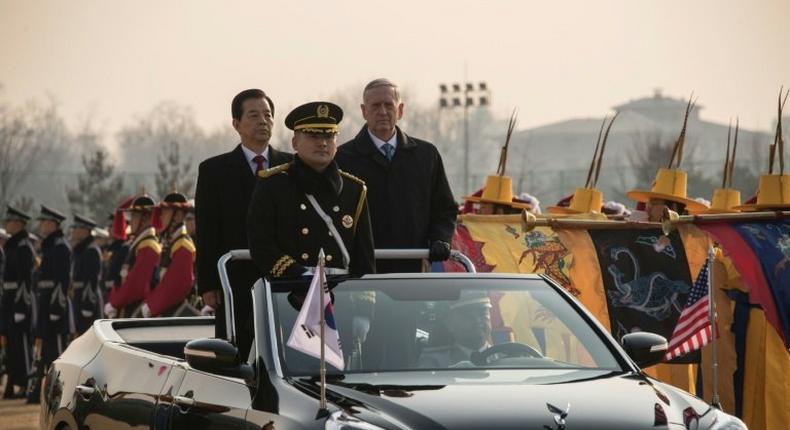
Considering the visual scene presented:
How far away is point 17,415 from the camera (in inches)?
739

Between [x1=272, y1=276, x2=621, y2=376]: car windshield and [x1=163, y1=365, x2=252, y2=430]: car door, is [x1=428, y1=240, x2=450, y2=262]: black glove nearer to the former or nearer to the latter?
[x1=272, y1=276, x2=621, y2=376]: car windshield

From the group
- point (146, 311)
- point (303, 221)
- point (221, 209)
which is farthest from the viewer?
point (146, 311)

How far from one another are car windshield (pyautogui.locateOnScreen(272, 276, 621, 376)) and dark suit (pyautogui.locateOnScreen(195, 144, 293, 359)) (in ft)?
6.76

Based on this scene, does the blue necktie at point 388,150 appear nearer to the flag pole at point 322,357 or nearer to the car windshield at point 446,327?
the car windshield at point 446,327

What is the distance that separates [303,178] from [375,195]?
1707 millimetres

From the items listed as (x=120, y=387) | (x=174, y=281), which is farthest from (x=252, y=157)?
(x=174, y=281)

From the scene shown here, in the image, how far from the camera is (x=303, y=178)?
9266 mm

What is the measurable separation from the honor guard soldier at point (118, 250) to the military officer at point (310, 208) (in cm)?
1203

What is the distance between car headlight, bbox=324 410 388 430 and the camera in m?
6.73

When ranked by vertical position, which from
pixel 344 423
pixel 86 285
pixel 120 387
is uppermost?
pixel 344 423

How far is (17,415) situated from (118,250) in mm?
3896

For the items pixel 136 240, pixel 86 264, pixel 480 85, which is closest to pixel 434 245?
pixel 136 240

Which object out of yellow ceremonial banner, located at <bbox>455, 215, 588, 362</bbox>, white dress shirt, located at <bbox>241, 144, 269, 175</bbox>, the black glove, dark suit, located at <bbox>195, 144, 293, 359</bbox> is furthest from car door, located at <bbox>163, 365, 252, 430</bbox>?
yellow ceremonial banner, located at <bbox>455, 215, 588, 362</bbox>

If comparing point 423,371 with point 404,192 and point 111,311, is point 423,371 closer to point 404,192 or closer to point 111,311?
point 404,192
